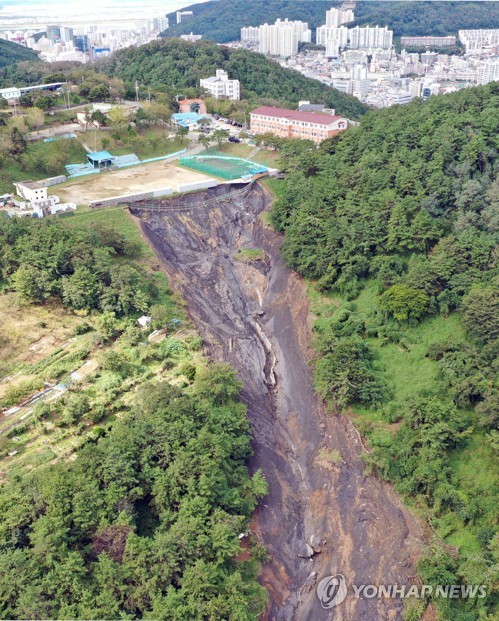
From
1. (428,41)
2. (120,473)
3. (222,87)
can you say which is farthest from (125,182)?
(428,41)

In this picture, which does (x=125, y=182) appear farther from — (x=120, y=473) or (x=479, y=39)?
(x=479, y=39)

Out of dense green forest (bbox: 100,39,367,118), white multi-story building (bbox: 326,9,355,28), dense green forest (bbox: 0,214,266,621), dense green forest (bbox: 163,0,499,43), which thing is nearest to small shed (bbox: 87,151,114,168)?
dense green forest (bbox: 0,214,266,621)

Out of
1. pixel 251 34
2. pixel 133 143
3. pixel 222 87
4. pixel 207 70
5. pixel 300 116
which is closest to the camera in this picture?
pixel 133 143

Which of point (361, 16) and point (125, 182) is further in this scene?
point (361, 16)

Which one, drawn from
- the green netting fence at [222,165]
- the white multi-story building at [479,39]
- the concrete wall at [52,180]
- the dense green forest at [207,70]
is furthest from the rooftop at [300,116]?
the white multi-story building at [479,39]

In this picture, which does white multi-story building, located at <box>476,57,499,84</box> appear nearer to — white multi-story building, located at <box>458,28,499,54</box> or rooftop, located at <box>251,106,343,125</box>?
white multi-story building, located at <box>458,28,499,54</box>

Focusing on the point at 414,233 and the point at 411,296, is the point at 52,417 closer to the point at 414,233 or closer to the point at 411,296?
the point at 411,296

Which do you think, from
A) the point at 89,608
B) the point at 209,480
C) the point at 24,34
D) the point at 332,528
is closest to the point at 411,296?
the point at 332,528

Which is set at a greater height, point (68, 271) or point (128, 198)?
point (128, 198)
